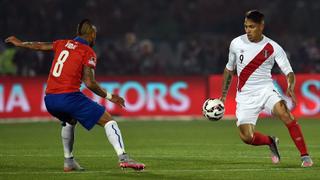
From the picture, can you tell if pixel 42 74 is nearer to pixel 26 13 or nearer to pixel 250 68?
pixel 26 13

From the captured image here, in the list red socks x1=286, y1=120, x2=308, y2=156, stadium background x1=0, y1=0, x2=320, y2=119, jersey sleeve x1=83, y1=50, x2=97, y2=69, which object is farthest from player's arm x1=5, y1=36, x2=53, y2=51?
stadium background x1=0, y1=0, x2=320, y2=119

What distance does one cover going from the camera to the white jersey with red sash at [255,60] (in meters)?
12.0

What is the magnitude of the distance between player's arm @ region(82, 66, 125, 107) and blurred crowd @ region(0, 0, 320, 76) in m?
16.1

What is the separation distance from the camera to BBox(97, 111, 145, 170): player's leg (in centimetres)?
1064

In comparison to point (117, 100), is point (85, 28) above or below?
above

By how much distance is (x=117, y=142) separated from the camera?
10797mm

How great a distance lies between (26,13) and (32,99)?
5546mm

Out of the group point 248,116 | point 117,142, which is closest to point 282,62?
point 248,116

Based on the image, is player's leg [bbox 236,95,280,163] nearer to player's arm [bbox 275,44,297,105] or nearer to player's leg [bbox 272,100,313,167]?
player's leg [bbox 272,100,313,167]

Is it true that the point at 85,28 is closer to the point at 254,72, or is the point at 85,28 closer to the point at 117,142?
the point at 117,142

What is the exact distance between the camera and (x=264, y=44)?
12062mm

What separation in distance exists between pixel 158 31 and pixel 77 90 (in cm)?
2050

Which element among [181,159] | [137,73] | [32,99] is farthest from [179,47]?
[181,159]

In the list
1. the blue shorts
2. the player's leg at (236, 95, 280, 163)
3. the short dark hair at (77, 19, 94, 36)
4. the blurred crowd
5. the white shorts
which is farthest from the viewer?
the blurred crowd
